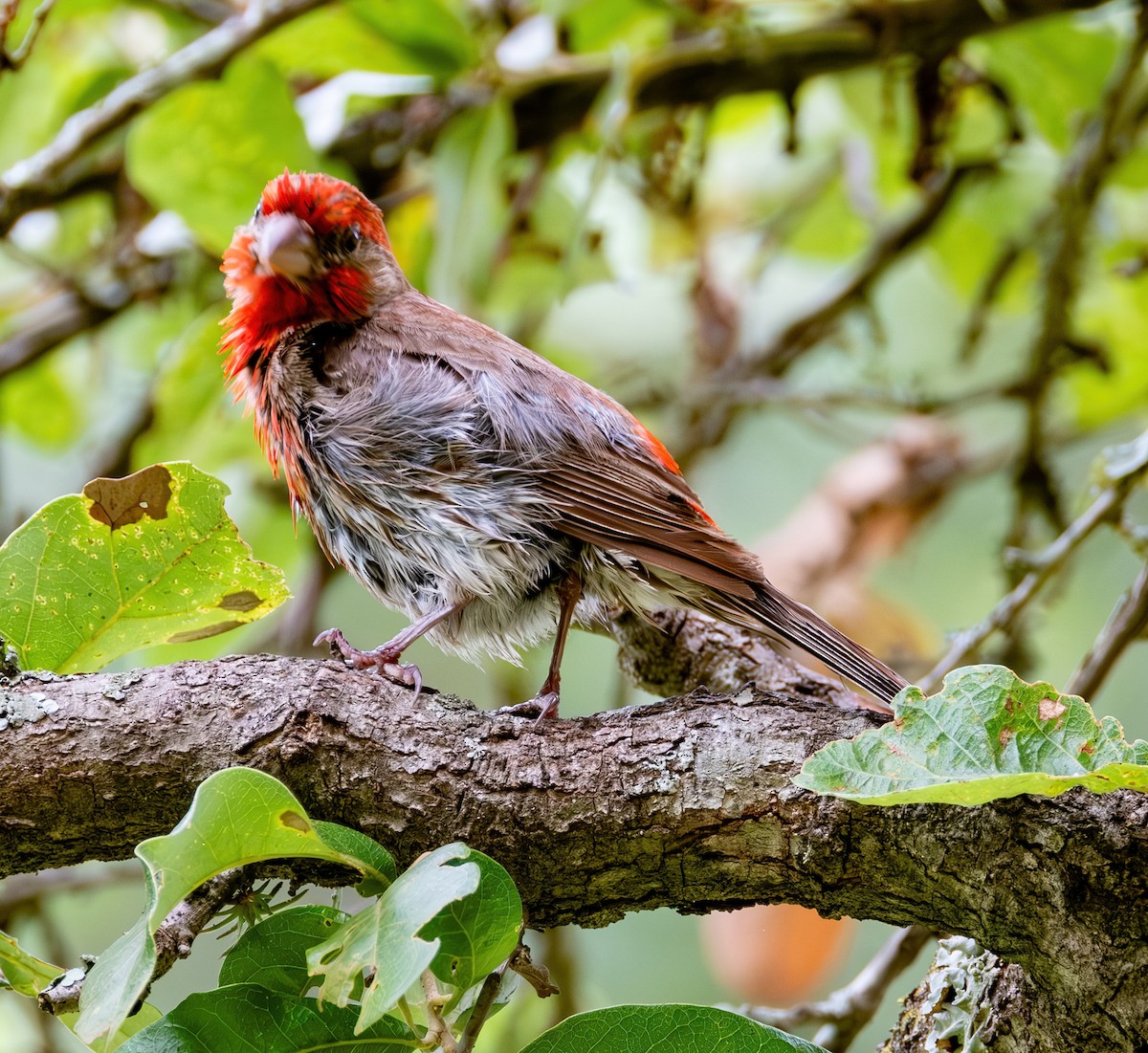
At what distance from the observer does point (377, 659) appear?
246 cm

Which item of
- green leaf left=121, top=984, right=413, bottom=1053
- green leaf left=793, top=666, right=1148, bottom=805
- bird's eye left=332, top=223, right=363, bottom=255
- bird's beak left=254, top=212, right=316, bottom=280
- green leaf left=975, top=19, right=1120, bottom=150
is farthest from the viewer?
green leaf left=975, top=19, right=1120, bottom=150

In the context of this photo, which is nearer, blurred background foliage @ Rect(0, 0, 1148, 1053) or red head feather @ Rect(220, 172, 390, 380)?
red head feather @ Rect(220, 172, 390, 380)

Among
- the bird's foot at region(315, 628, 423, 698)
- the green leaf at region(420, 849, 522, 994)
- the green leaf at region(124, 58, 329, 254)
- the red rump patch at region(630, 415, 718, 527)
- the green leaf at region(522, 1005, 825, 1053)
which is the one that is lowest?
the green leaf at region(522, 1005, 825, 1053)

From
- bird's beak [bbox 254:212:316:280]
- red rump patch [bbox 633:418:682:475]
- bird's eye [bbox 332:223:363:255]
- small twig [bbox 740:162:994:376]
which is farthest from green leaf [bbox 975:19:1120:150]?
bird's beak [bbox 254:212:316:280]

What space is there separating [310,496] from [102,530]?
2.74ft

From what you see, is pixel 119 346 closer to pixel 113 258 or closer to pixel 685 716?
pixel 113 258

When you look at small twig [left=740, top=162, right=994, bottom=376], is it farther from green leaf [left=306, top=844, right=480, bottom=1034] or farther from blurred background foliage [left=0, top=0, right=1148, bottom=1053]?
green leaf [left=306, top=844, right=480, bottom=1034]

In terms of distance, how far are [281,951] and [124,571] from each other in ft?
2.17

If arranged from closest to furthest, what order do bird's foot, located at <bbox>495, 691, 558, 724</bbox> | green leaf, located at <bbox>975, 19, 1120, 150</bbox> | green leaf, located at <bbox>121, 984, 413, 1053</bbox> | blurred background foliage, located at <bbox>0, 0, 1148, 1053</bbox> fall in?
green leaf, located at <bbox>121, 984, 413, 1053</bbox>
bird's foot, located at <bbox>495, 691, 558, 724</bbox>
blurred background foliage, located at <bbox>0, 0, 1148, 1053</bbox>
green leaf, located at <bbox>975, 19, 1120, 150</bbox>

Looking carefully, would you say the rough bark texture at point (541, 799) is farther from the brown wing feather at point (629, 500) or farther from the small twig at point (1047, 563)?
the small twig at point (1047, 563)

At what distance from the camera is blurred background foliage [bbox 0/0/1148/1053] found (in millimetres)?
3408

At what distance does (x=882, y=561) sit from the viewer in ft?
15.9

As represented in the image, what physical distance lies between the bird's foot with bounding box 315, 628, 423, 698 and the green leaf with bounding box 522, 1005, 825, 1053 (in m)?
0.77

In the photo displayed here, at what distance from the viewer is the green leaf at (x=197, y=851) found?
1430mm
